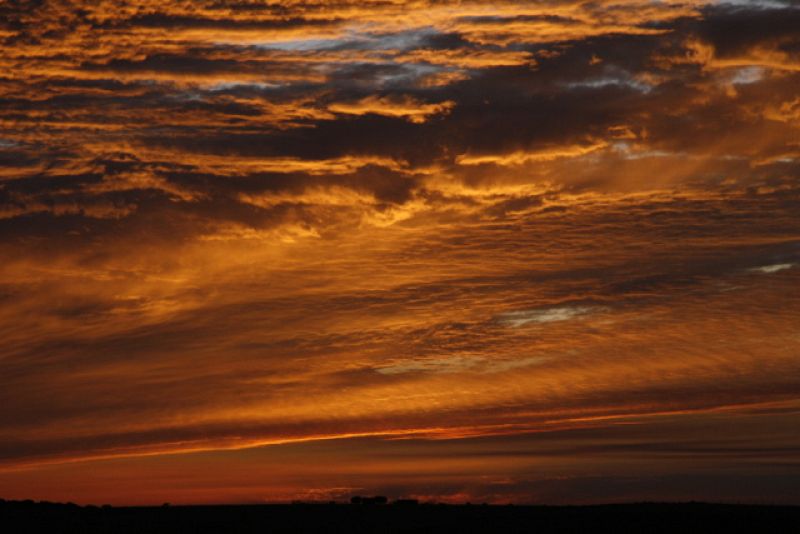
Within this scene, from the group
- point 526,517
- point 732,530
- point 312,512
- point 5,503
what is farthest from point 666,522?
point 5,503

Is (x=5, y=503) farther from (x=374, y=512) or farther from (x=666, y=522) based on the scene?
(x=666, y=522)

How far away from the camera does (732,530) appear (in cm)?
→ 5566

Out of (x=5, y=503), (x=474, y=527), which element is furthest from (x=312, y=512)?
(x=5, y=503)

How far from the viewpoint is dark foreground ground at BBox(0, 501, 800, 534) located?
57562 millimetres

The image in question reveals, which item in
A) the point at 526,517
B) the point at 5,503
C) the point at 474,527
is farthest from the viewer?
the point at 5,503

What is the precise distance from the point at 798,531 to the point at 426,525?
1982 cm

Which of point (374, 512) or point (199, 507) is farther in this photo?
point (199, 507)

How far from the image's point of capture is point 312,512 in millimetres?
71812

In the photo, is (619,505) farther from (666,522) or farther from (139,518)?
(139,518)

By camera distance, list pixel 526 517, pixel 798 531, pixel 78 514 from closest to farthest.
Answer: pixel 798 531 → pixel 526 517 → pixel 78 514

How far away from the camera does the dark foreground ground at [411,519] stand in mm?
57562

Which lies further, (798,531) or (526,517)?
(526,517)

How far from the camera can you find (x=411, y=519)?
211ft

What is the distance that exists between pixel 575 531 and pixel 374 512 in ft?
58.8
